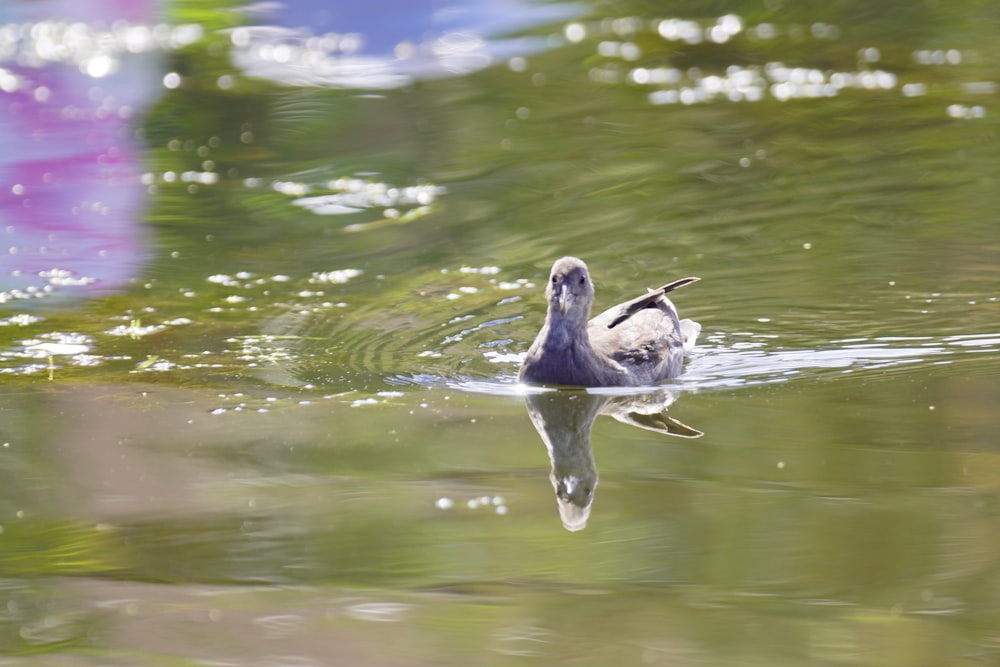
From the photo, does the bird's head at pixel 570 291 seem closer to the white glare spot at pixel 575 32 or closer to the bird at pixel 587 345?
the bird at pixel 587 345

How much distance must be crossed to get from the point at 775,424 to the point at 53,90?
1128cm

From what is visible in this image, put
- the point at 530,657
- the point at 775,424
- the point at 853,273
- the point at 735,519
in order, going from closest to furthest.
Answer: the point at 530,657 < the point at 735,519 < the point at 775,424 < the point at 853,273

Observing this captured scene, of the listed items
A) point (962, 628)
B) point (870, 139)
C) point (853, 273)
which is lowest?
point (962, 628)

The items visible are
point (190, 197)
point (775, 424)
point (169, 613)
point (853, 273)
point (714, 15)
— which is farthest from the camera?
point (714, 15)

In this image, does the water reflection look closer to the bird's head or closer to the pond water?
the pond water

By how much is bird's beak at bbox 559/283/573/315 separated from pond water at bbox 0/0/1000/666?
439 millimetres

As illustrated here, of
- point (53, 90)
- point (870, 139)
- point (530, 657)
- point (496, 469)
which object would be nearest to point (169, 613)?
point (530, 657)

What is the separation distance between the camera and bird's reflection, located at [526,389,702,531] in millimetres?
6348

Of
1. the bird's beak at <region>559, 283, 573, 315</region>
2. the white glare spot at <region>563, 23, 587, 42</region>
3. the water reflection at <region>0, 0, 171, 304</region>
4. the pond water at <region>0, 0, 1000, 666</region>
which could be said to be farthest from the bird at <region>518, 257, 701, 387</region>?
the white glare spot at <region>563, 23, 587, 42</region>

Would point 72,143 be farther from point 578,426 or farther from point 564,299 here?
point 578,426

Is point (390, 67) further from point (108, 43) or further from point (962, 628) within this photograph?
point (962, 628)

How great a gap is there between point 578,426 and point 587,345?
726 millimetres

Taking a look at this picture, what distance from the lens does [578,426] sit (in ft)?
24.5

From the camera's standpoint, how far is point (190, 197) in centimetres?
1270
